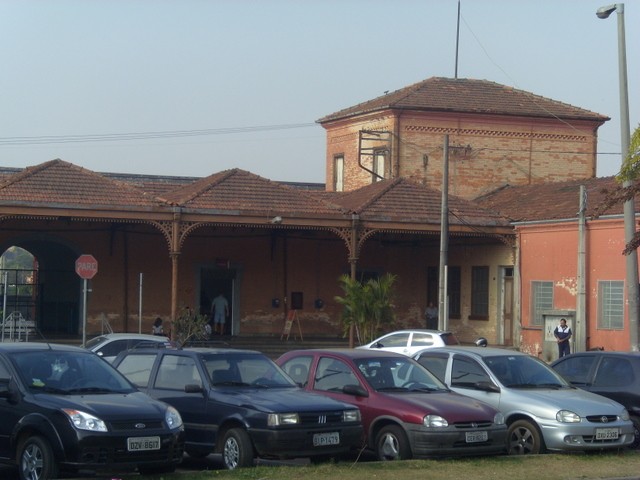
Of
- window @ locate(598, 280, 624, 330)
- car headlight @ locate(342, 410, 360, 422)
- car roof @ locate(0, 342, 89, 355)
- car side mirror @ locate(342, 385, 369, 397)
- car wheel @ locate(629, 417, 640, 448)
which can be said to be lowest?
car wheel @ locate(629, 417, 640, 448)

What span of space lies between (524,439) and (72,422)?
6.43 meters

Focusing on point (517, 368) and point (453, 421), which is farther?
point (517, 368)

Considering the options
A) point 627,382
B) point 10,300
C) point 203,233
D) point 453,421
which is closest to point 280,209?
point 203,233

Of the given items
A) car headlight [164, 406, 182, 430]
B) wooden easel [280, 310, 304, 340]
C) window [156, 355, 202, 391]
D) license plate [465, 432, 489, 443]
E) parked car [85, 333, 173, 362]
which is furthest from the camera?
wooden easel [280, 310, 304, 340]

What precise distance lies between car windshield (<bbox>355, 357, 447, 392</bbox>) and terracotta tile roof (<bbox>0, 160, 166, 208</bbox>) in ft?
55.1

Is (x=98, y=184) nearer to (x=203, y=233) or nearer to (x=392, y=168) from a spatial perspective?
(x=203, y=233)

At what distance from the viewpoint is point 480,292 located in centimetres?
3575

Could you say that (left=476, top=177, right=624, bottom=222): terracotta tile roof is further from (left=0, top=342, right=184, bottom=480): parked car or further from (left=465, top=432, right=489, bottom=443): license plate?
(left=0, top=342, right=184, bottom=480): parked car

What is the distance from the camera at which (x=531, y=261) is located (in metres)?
32.9

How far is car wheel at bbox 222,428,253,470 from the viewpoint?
12016 mm

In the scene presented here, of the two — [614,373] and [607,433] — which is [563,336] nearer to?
[614,373]

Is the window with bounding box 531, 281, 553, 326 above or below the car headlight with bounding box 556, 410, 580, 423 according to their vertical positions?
above

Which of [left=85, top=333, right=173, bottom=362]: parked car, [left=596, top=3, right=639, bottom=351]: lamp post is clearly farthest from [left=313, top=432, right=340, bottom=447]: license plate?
[left=596, top=3, right=639, bottom=351]: lamp post

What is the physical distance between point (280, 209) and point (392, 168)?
32.8 feet
